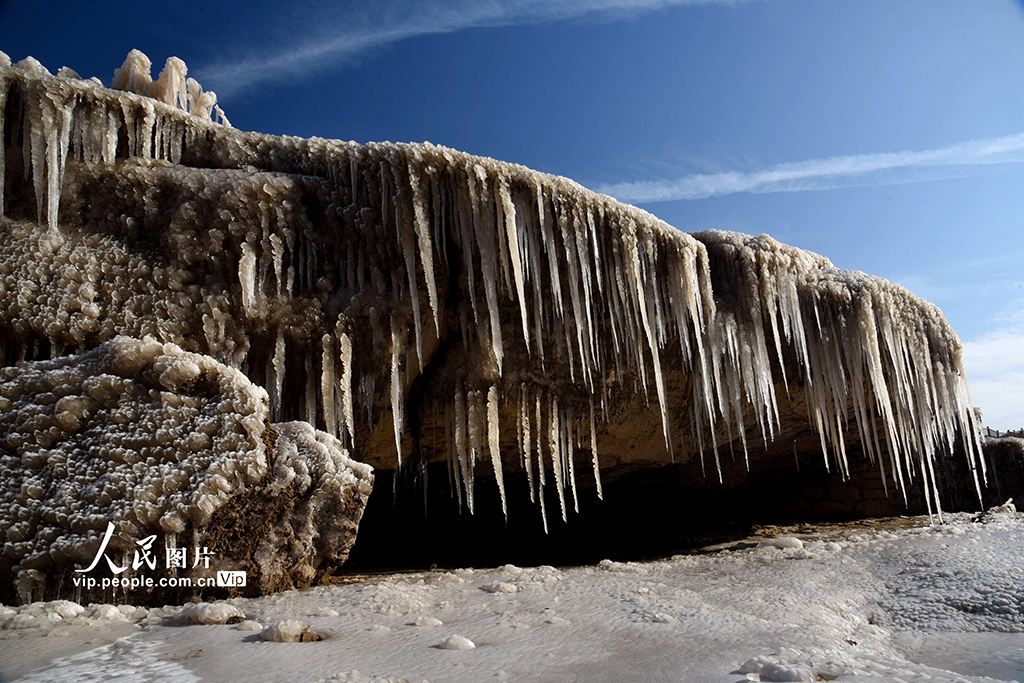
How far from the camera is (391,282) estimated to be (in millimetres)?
5262

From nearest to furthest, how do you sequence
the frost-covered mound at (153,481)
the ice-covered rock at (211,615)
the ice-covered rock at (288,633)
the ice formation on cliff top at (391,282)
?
the ice-covered rock at (288,633)
the ice-covered rock at (211,615)
the frost-covered mound at (153,481)
the ice formation on cliff top at (391,282)

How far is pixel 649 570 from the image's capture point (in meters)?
4.83

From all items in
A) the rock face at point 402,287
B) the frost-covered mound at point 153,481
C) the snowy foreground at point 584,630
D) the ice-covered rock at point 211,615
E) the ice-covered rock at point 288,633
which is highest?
the rock face at point 402,287

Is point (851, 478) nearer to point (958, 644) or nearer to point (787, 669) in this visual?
point (958, 644)

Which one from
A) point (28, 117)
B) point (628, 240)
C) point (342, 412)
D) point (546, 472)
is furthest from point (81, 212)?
point (546, 472)

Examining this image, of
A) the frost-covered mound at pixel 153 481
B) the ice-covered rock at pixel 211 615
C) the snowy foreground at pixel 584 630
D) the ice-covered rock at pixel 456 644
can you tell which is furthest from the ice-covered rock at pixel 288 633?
the frost-covered mound at pixel 153 481

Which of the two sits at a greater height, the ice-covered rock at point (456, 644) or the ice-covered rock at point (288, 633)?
the ice-covered rock at point (288, 633)

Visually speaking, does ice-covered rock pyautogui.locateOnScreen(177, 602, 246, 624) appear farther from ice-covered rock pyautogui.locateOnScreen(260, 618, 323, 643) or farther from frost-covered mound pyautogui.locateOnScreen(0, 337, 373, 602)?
frost-covered mound pyautogui.locateOnScreen(0, 337, 373, 602)

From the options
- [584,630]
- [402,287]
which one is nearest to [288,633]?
[584,630]

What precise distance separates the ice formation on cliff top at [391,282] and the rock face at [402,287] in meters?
0.02

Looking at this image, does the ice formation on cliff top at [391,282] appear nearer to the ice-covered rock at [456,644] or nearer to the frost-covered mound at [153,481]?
the frost-covered mound at [153,481]

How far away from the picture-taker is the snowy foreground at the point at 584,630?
1955 millimetres

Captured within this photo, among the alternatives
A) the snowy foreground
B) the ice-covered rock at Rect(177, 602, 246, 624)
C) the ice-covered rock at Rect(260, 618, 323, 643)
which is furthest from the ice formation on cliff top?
the ice-covered rock at Rect(260, 618, 323, 643)

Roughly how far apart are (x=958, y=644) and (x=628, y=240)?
12.8ft
